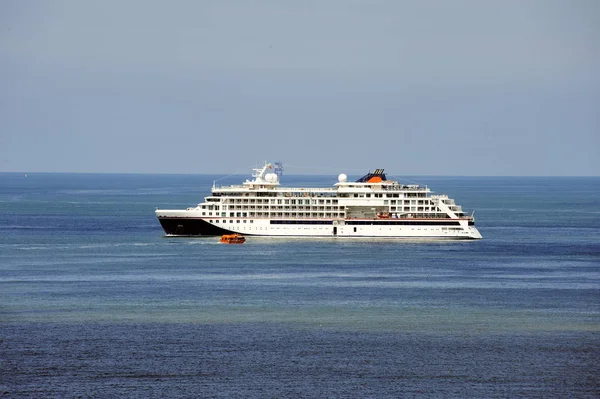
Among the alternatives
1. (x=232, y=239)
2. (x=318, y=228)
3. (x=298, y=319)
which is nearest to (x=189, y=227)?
(x=232, y=239)

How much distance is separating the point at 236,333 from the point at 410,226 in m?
54.2

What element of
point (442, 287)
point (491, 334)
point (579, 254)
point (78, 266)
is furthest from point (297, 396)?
point (579, 254)

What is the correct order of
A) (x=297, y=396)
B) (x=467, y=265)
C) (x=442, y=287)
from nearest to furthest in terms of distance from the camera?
(x=297, y=396), (x=442, y=287), (x=467, y=265)

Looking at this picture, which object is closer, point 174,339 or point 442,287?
point 174,339

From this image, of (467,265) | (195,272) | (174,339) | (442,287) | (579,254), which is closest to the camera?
(174,339)

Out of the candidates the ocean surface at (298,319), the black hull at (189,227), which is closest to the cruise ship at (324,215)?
the black hull at (189,227)

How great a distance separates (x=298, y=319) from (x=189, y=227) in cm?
4984

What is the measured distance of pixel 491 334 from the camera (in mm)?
56750

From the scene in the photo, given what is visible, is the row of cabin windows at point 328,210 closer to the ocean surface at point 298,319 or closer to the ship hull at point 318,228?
the ship hull at point 318,228

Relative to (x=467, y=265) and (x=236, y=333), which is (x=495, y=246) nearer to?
(x=467, y=265)

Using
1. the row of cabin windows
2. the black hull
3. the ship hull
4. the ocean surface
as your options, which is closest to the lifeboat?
the ocean surface

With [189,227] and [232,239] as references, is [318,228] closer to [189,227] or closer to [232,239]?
[232,239]

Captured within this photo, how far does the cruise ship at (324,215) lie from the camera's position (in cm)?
10844

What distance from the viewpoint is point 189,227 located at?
10906 centimetres
